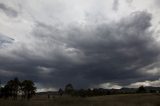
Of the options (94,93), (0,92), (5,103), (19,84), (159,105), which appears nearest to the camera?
(5,103)

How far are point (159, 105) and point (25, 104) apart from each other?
25.1m

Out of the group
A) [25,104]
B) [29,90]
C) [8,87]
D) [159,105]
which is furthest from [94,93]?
[25,104]

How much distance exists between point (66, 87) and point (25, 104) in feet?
246

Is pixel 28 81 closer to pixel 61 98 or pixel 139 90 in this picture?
pixel 139 90

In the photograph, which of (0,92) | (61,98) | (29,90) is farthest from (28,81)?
(61,98)

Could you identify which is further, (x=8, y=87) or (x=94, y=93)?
(x=94, y=93)

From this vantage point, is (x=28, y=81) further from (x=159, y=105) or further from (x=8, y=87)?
(x=159, y=105)

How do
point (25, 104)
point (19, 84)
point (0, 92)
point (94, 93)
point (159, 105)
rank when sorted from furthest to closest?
point (94, 93) → point (19, 84) → point (0, 92) → point (159, 105) → point (25, 104)

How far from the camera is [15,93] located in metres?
99.6

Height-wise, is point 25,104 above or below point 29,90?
below

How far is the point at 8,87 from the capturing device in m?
100

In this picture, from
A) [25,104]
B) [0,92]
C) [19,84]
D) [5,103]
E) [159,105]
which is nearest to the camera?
[5,103]

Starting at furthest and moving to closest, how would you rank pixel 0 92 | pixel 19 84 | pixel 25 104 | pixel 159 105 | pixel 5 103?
pixel 19 84
pixel 0 92
pixel 159 105
pixel 25 104
pixel 5 103

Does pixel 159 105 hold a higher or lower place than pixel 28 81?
lower
